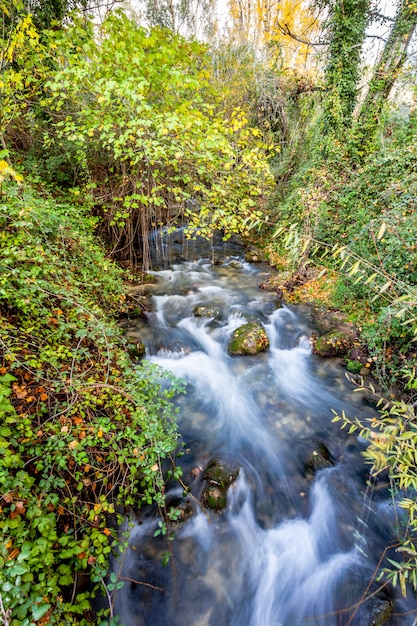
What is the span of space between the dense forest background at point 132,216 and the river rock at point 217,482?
597mm

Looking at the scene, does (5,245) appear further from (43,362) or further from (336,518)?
(336,518)

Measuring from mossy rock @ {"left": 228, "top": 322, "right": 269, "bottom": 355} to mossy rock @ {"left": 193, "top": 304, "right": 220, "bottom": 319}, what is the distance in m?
0.90

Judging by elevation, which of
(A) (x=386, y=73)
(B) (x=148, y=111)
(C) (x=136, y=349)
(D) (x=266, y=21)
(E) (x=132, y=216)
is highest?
(D) (x=266, y=21)

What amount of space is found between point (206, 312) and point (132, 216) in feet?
10.6

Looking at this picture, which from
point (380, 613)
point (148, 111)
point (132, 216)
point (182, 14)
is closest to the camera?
point (380, 613)

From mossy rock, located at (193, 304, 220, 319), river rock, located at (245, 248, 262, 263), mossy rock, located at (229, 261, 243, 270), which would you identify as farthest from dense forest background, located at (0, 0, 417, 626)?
mossy rock, located at (193, 304, 220, 319)

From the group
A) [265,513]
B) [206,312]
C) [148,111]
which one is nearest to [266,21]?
[148,111]

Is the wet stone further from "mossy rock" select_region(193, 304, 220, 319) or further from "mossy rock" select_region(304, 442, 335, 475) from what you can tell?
"mossy rock" select_region(304, 442, 335, 475)

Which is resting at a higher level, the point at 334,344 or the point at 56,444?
the point at 56,444

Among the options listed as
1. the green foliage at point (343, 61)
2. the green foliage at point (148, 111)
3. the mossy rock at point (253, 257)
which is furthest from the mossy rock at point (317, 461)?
the green foliage at point (343, 61)

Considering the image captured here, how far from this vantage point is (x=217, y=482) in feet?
11.6

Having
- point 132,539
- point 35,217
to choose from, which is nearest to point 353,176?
point 35,217

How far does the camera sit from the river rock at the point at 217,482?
135 inches

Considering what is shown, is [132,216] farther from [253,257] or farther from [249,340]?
[249,340]
